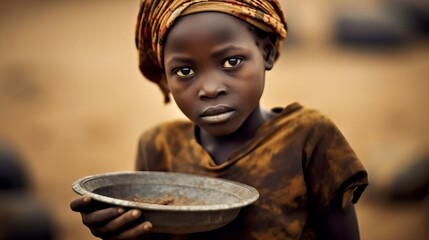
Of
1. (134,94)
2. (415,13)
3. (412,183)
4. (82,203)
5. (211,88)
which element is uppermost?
(211,88)

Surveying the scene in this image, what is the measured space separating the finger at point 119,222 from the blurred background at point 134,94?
357 centimetres

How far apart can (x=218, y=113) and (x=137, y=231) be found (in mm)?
480

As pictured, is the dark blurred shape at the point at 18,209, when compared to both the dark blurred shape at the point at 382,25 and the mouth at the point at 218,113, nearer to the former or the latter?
the mouth at the point at 218,113

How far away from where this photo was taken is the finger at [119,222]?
5.06 feet

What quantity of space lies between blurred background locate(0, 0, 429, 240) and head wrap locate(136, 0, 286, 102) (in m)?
3.32

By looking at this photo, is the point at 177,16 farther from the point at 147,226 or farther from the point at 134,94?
the point at 134,94

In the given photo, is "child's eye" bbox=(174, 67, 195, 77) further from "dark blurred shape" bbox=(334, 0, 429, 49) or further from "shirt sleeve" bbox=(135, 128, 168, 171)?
"dark blurred shape" bbox=(334, 0, 429, 49)

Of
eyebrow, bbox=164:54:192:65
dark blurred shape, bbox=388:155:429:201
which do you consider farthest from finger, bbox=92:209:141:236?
dark blurred shape, bbox=388:155:429:201

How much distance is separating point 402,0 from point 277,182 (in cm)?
785

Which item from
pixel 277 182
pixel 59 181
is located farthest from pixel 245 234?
pixel 59 181

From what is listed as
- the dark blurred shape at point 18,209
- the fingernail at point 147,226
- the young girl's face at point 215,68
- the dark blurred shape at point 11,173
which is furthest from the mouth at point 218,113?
the dark blurred shape at point 11,173

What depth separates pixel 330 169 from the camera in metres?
1.99

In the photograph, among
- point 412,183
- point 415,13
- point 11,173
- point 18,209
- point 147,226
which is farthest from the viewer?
point 415,13

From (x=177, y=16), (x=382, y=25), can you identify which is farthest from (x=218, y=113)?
(x=382, y=25)
